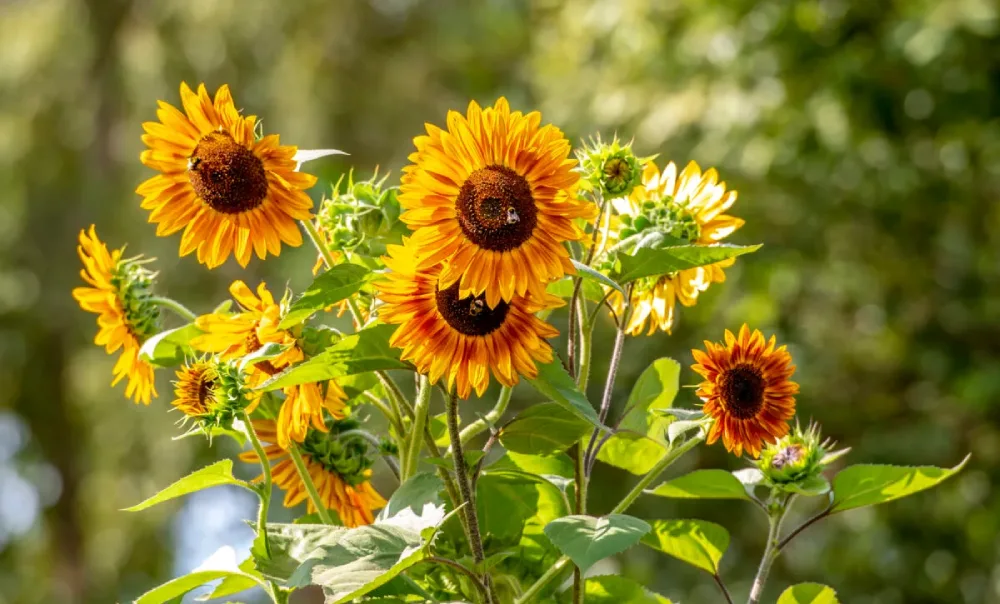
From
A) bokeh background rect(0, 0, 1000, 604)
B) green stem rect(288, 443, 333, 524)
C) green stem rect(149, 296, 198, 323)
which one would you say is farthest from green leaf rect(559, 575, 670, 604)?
bokeh background rect(0, 0, 1000, 604)

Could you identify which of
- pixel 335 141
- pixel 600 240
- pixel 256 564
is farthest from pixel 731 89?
pixel 256 564

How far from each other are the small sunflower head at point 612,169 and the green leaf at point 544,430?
10cm

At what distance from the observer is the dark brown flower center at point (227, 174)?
1.62ft

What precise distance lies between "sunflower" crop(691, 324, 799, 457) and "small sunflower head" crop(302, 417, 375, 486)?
160mm

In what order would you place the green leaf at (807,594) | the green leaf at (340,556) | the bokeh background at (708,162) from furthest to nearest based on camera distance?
the bokeh background at (708,162) → the green leaf at (807,594) → the green leaf at (340,556)

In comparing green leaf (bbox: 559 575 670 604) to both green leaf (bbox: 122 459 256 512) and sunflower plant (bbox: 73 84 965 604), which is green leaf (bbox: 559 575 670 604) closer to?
sunflower plant (bbox: 73 84 965 604)

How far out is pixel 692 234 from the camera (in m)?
0.55

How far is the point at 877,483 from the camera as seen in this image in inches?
20.9

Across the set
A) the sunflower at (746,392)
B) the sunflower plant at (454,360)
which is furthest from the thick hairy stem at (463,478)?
the sunflower at (746,392)

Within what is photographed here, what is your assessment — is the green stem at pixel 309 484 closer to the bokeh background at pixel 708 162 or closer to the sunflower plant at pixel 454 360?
the sunflower plant at pixel 454 360

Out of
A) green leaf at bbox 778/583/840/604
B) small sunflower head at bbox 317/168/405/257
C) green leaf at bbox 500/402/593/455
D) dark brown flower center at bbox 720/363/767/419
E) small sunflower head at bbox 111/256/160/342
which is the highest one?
small sunflower head at bbox 317/168/405/257

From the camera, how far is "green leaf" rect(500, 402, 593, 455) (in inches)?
19.6

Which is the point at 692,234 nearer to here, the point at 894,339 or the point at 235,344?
the point at 235,344

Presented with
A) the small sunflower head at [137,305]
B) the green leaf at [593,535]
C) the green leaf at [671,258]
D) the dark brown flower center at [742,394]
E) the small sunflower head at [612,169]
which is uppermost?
the small sunflower head at [612,169]
